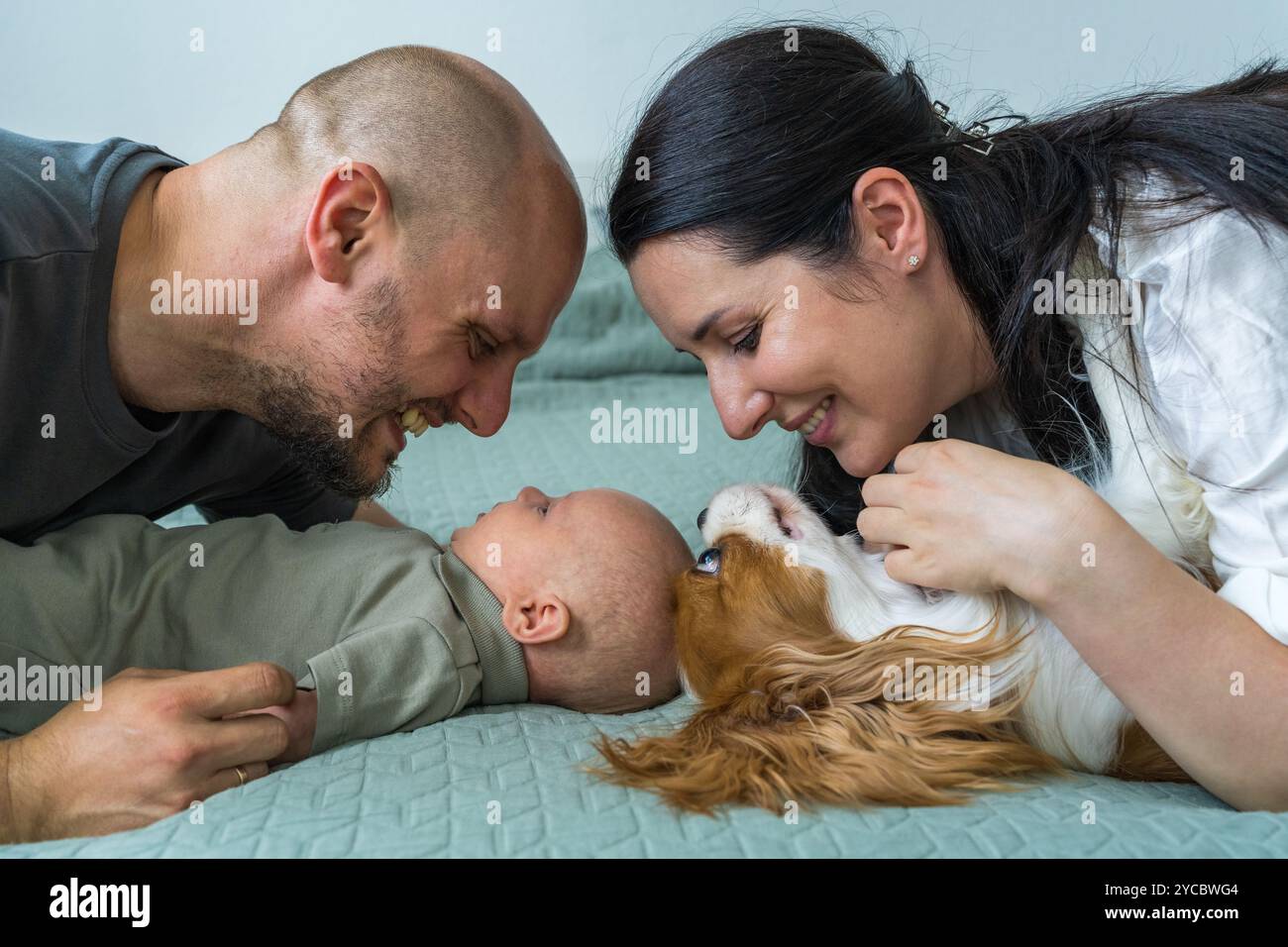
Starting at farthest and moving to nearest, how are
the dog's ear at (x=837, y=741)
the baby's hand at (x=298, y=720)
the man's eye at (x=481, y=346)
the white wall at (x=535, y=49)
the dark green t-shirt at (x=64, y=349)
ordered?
1. the white wall at (x=535, y=49)
2. the man's eye at (x=481, y=346)
3. the dark green t-shirt at (x=64, y=349)
4. the baby's hand at (x=298, y=720)
5. the dog's ear at (x=837, y=741)

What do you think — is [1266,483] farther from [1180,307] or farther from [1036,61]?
[1036,61]

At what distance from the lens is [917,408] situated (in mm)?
1576

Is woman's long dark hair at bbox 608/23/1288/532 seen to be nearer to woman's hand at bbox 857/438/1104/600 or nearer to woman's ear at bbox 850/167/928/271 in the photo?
woman's ear at bbox 850/167/928/271

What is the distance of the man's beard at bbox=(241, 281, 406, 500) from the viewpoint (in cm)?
159

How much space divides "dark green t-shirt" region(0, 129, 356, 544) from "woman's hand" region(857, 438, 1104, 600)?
1.06 m

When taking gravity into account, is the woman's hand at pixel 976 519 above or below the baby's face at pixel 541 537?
above

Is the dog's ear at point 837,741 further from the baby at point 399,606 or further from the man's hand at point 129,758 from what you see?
the man's hand at point 129,758

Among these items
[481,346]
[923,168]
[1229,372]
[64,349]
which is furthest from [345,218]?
[1229,372]

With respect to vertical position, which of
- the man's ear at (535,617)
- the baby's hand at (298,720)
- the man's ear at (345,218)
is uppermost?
the man's ear at (345,218)

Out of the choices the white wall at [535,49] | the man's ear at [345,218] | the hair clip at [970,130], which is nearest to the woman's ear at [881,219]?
the hair clip at [970,130]

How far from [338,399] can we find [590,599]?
1.53ft

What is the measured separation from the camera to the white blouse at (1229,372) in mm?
1275

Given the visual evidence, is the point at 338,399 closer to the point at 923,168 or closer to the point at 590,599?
the point at 590,599

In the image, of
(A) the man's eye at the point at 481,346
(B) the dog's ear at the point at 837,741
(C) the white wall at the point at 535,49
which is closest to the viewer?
(B) the dog's ear at the point at 837,741
